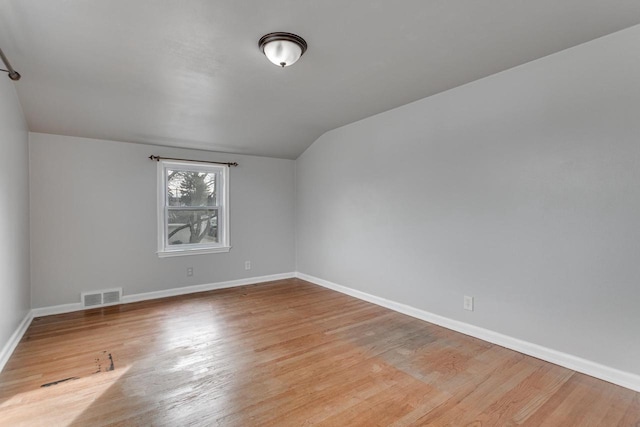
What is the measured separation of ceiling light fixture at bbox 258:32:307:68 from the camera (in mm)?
2117

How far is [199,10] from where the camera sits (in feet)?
6.11

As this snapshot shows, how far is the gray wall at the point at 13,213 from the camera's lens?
246cm

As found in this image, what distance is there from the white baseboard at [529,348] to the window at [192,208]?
8.56ft

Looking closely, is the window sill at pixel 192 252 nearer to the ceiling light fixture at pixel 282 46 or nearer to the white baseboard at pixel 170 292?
the white baseboard at pixel 170 292

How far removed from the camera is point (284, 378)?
2.25 metres

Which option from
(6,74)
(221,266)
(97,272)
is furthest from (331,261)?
(6,74)

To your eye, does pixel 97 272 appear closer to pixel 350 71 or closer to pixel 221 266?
pixel 221 266

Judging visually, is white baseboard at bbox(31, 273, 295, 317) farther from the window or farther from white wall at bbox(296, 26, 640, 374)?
white wall at bbox(296, 26, 640, 374)

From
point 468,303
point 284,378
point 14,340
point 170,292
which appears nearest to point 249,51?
point 284,378

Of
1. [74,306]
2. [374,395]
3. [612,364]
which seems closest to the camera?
[374,395]

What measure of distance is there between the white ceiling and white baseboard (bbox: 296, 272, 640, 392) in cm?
233

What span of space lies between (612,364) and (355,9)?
2.96 metres

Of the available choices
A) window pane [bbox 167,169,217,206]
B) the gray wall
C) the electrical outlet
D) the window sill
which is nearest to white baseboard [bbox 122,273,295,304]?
the window sill

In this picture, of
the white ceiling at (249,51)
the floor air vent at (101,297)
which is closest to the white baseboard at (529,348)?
the white ceiling at (249,51)
